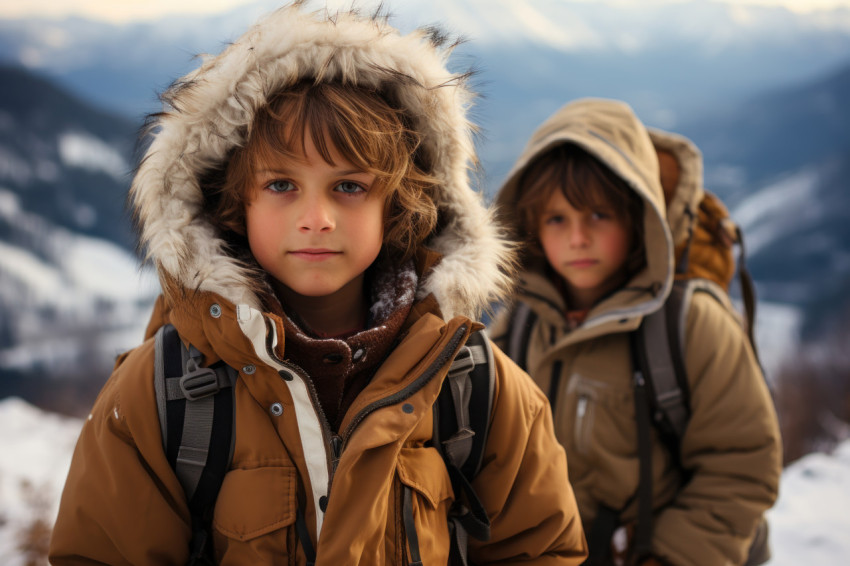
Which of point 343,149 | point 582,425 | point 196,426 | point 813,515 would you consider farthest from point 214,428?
point 813,515

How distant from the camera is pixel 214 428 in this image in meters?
1.23

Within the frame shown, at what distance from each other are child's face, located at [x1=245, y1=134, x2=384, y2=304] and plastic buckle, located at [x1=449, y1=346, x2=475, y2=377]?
12.3 inches

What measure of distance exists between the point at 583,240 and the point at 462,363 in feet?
2.95

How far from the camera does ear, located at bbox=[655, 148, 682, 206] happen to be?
2.37 meters

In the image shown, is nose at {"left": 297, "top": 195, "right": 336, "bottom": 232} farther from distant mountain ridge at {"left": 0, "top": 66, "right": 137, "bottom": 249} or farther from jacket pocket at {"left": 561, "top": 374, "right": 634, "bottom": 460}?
distant mountain ridge at {"left": 0, "top": 66, "right": 137, "bottom": 249}

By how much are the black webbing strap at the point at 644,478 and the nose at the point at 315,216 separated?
129 cm

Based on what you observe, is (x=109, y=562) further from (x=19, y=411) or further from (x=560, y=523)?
(x=19, y=411)

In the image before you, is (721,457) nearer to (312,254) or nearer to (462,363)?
(462,363)

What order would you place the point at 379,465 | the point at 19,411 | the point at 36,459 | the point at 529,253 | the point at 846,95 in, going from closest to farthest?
the point at 379,465
the point at 529,253
the point at 36,459
the point at 19,411
the point at 846,95

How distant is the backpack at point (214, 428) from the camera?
4.01ft

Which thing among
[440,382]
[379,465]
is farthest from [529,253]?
[379,465]

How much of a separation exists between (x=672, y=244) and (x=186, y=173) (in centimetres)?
158

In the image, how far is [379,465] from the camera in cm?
118

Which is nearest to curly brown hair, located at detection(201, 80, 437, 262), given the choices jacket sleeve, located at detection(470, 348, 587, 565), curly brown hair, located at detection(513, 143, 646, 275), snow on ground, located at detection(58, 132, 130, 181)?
jacket sleeve, located at detection(470, 348, 587, 565)
